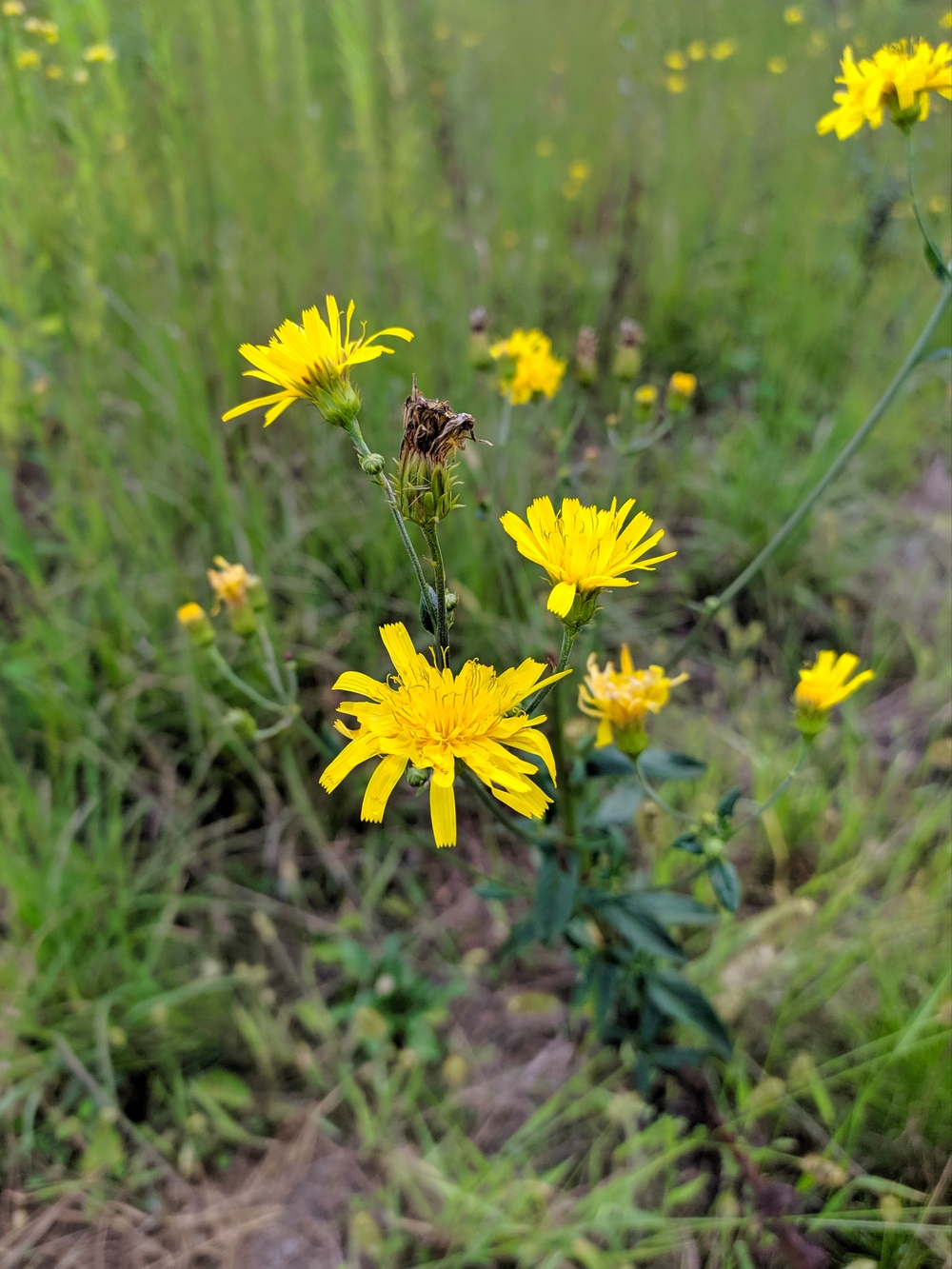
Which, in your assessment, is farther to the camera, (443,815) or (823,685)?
(823,685)

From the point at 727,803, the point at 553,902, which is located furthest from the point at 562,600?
the point at 553,902

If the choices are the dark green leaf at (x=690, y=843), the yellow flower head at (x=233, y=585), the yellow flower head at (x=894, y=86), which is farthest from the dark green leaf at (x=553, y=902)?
the yellow flower head at (x=894, y=86)

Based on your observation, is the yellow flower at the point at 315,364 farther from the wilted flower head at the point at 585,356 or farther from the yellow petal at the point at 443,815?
the wilted flower head at the point at 585,356

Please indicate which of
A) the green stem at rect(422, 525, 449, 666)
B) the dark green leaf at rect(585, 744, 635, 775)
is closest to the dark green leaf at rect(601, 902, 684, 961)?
the dark green leaf at rect(585, 744, 635, 775)

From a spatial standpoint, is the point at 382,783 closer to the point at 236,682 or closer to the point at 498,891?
the point at 236,682

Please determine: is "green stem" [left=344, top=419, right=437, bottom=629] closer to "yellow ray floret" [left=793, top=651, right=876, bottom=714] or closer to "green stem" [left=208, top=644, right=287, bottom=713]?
"green stem" [left=208, top=644, right=287, bottom=713]
